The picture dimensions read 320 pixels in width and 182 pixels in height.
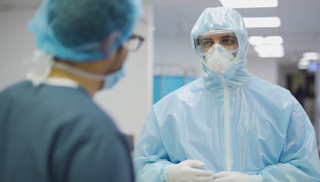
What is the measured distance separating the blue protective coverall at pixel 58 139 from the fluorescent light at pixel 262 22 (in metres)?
4.76

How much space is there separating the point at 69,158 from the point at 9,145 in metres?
0.15

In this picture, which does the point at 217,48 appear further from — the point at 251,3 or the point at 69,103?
the point at 251,3

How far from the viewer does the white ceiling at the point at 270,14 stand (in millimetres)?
4777

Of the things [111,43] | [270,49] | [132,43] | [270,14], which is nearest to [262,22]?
[270,14]

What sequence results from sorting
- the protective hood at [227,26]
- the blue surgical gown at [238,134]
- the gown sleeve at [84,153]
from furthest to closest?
the protective hood at [227,26] → the blue surgical gown at [238,134] → the gown sleeve at [84,153]

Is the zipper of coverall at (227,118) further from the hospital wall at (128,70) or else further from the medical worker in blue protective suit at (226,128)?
the hospital wall at (128,70)

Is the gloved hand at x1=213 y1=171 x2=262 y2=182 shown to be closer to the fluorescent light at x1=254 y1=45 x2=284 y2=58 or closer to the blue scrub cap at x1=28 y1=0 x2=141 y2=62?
the blue scrub cap at x1=28 y1=0 x2=141 y2=62

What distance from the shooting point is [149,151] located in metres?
1.77

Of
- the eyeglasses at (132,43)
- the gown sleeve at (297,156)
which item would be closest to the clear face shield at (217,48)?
the gown sleeve at (297,156)

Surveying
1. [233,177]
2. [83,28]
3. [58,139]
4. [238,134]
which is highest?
[83,28]

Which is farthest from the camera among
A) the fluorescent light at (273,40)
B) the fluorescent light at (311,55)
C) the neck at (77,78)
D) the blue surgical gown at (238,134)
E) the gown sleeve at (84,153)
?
the fluorescent light at (311,55)

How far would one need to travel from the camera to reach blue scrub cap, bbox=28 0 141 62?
2.77 feet

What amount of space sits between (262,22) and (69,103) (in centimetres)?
528

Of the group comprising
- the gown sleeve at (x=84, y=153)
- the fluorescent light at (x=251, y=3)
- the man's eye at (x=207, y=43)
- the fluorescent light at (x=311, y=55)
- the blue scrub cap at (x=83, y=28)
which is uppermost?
the fluorescent light at (x=251, y=3)
